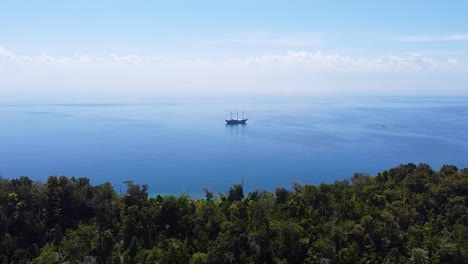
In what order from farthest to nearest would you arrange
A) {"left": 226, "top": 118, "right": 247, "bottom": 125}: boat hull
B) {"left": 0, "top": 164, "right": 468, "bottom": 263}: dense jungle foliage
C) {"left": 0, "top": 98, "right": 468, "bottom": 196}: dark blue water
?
1. {"left": 226, "top": 118, "right": 247, "bottom": 125}: boat hull
2. {"left": 0, "top": 98, "right": 468, "bottom": 196}: dark blue water
3. {"left": 0, "top": 164, "right": 468, "bottom": 263}: dense jungle foliage

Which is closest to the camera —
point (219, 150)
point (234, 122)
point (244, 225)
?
point (244, 225)

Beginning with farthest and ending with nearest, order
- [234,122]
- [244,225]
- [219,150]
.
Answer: [234,122] → [219,150] → [244,225]

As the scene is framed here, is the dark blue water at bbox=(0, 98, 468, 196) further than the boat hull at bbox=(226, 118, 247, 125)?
No

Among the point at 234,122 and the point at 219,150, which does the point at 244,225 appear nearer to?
the point at 219,150

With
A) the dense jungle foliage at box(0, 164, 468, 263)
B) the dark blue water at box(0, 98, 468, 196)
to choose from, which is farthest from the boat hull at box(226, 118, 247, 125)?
the dense jungle foliage at box(0, 164, 468, 263)

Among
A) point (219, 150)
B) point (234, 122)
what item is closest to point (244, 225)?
point (219, 150)

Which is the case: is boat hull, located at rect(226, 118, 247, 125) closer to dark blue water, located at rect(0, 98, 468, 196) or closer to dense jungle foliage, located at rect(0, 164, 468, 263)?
dark blue water, located at rect(0, 98, 468, 196)

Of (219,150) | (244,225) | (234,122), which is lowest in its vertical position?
(219,150)
